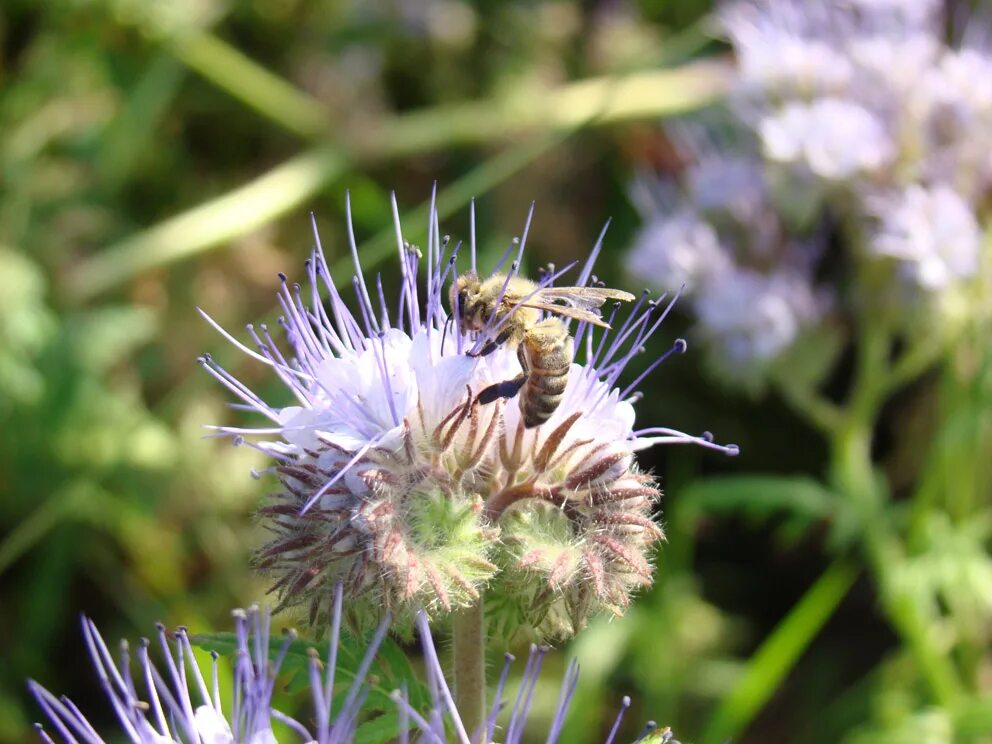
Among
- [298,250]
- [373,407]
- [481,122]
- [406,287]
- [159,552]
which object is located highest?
[481,122]

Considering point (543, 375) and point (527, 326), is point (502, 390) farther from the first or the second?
point (527, 326)

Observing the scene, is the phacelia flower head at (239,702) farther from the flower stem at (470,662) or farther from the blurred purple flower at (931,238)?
the blurred purple flower at (931,238)

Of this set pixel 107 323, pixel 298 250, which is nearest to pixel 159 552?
pixel 107 323

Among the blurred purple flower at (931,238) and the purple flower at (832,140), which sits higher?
the purple flower at (832,140)

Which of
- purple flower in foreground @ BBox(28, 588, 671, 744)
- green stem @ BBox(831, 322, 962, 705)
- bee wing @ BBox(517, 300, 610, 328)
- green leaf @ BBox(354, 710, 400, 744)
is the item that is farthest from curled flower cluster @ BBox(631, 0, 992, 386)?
green leaf @ BBox(354, 710, 400, 744)

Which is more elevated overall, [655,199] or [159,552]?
[655,199]

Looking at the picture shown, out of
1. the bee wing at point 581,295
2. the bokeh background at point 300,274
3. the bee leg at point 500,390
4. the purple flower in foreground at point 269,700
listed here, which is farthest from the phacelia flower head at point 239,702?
the bokeh background at point 300,274

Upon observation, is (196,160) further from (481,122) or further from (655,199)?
(655,199)

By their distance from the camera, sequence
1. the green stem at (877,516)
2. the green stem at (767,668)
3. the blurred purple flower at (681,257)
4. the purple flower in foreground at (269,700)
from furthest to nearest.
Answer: the blurred purple flower at (681,257), the green stem at (877,516), the green stem at (767,668), the purple flower in foreground at (269,700)
